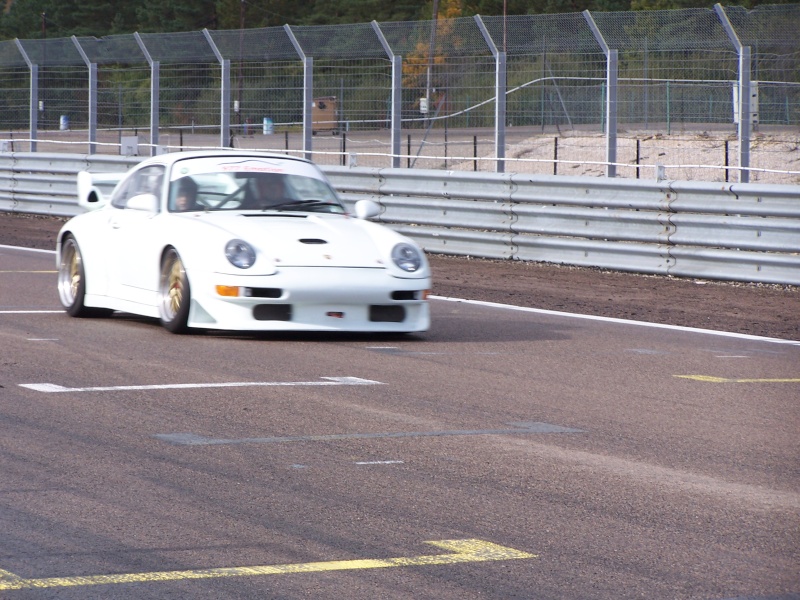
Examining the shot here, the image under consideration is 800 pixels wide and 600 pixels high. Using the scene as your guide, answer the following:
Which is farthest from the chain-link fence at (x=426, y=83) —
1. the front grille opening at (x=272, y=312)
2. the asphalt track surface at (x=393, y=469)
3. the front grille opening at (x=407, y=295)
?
the asphalt track surface at (x=393, y=469)

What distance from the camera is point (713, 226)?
13.3m

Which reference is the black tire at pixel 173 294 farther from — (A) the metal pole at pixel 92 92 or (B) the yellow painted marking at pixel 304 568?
(A) the metal pole at pixel 92 92

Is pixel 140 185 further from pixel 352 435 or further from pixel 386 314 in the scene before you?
pixel 352 435

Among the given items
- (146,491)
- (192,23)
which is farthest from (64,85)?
(192,23)

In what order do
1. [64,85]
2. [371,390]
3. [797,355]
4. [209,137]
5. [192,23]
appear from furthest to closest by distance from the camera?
[192,23] → [64,85] → [209,137] → [797,355] → [371,390]

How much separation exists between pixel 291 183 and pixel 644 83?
11651 millimetres

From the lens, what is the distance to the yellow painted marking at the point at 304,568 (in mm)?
4113

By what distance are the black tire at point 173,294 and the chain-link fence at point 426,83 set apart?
618cm

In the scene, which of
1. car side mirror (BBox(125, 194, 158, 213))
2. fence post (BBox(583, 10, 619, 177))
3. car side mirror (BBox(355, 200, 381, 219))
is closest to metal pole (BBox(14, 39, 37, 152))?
fence post (BBox(583, 10, 619, 177))

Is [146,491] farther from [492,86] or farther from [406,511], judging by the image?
[492,86]

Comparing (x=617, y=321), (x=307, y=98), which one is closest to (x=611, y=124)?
(x=307, y=98)

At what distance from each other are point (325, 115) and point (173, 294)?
12.1m

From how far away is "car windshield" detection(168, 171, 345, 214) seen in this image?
33.8ft

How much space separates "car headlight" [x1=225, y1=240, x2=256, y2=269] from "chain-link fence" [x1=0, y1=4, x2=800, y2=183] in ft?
19.9
